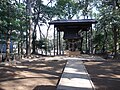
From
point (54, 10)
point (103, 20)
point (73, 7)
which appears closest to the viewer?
point (103, 20)

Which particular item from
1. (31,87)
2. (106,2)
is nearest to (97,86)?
(31,87)

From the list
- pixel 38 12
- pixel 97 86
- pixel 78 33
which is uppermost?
pixel 38 12

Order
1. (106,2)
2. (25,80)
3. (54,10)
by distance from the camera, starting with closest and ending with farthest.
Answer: (25,80) → (106,2) → (54,10)

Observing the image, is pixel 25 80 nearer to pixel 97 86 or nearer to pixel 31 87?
pixel 31 87

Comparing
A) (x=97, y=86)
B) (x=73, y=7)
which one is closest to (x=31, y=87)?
(x=97, y=86)

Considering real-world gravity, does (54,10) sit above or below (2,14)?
above

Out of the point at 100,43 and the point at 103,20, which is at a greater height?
the point at 103,20

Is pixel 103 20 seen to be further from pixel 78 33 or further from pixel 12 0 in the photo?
pixel 12 0

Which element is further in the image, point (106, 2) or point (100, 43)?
point (100, 43)

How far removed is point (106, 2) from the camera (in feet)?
103

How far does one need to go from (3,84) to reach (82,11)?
36.4 m

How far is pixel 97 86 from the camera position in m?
7.96

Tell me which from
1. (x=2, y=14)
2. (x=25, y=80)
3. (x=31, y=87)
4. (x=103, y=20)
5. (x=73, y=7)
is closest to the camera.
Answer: (x=31, y=87)

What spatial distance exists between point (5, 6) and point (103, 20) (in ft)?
48.5
